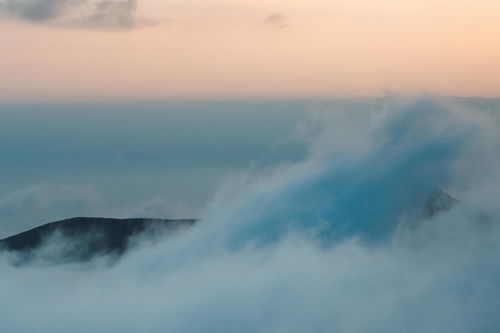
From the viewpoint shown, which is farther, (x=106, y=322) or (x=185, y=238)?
(x=185, y=238)

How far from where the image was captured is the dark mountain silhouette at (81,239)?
17938 cm

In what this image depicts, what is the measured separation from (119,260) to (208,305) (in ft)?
107

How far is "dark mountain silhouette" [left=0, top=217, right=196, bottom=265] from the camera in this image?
179 metres

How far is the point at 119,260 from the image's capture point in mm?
175375

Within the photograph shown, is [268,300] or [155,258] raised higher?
[155,258]

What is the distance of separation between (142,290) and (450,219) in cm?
5070

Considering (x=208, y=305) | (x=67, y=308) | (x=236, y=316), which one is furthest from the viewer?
(x=67, y=308)

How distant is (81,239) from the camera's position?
594ft

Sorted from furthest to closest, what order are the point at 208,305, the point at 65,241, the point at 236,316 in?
the point at 65,241, the point at 208,305, the point at 236,316

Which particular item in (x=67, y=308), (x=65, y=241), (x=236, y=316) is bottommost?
(x=236, y=316)

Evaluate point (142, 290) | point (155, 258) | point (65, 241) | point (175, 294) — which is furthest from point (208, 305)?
point (65, 241)

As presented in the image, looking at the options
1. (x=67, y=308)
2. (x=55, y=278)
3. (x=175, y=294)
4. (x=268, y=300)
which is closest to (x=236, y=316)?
(x=268, y=300)

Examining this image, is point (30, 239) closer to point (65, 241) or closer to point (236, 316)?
point (65, 241)

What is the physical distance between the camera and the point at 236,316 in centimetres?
13575
